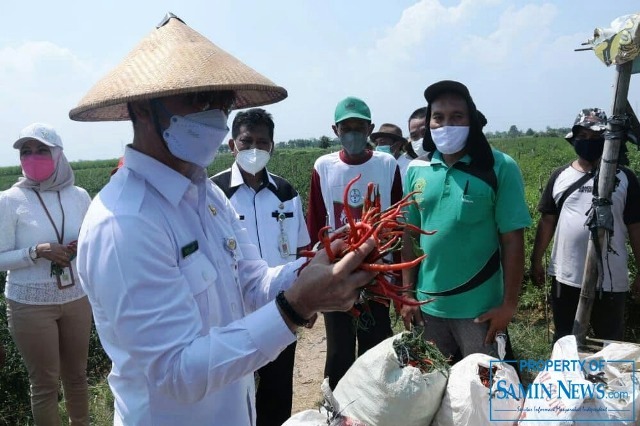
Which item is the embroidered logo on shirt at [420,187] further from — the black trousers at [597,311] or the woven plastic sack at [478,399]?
the black trousers at [597,311]

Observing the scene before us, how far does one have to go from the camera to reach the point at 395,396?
7.28 feet

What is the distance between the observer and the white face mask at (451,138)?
9.40ft

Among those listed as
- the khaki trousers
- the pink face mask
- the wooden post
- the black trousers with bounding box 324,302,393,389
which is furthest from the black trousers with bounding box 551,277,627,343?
the pink face mask

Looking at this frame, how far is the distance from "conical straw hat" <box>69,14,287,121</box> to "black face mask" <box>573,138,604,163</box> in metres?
2.93

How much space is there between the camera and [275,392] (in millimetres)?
3281

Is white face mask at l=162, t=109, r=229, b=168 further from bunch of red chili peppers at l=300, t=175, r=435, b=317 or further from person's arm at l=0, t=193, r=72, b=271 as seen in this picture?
person's arm at l=0, t=193, r=72, b=271

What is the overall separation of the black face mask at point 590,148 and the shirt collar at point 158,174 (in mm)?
3246

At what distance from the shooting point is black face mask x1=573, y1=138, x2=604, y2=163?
136 inches

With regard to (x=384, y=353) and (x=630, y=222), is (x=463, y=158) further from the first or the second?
(x=630, y=222)

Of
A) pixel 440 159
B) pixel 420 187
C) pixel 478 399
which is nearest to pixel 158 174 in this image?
pixel 478 399

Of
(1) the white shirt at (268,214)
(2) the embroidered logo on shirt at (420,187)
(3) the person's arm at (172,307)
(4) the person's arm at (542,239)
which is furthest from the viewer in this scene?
(4) the person's arm at (542,239)

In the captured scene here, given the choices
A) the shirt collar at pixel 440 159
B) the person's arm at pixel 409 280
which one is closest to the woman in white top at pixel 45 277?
the person's arm at pixel 409 280

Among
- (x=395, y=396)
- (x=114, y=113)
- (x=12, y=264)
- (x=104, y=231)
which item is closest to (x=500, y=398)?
(x=395, y=396)

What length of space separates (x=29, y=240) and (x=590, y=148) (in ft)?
14.0
